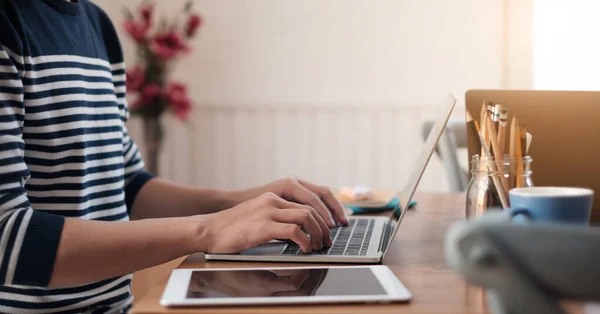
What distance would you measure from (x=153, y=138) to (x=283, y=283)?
2.48 m

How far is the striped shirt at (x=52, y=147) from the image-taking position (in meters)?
0.77

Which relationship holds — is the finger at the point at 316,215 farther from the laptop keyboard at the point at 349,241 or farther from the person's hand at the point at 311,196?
the person's hand at the point at 311,196

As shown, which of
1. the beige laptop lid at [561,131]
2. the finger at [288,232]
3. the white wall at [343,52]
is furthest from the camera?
the white wall at [343,52]

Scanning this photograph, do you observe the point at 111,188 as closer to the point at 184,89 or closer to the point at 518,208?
the point at 518,208

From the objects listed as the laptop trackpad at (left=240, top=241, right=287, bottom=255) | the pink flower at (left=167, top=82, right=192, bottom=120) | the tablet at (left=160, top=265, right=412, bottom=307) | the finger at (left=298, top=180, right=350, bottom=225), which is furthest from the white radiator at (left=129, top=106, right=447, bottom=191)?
the tablet at (left=160, top=265, right=412, bottom=307)

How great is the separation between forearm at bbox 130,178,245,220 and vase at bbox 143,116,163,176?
1772mm

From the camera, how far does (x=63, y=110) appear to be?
3.34 feet

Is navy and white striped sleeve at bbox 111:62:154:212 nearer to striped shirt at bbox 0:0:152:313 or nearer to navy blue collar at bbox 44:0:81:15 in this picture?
striped shirt at bbox 0:0:152:313

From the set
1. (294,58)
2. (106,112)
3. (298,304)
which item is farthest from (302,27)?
(298,304)

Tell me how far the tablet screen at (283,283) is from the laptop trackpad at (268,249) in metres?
0.10

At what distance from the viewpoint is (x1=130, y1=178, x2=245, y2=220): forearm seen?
1.12 m

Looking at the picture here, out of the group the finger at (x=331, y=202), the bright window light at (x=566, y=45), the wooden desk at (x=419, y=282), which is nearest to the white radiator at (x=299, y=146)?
the bright window light at (x=566, y=45)

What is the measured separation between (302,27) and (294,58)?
6.0 inches

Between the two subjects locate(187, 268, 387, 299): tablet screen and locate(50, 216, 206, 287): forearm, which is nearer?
locate(187, 268, 387, 299): tablet screen
